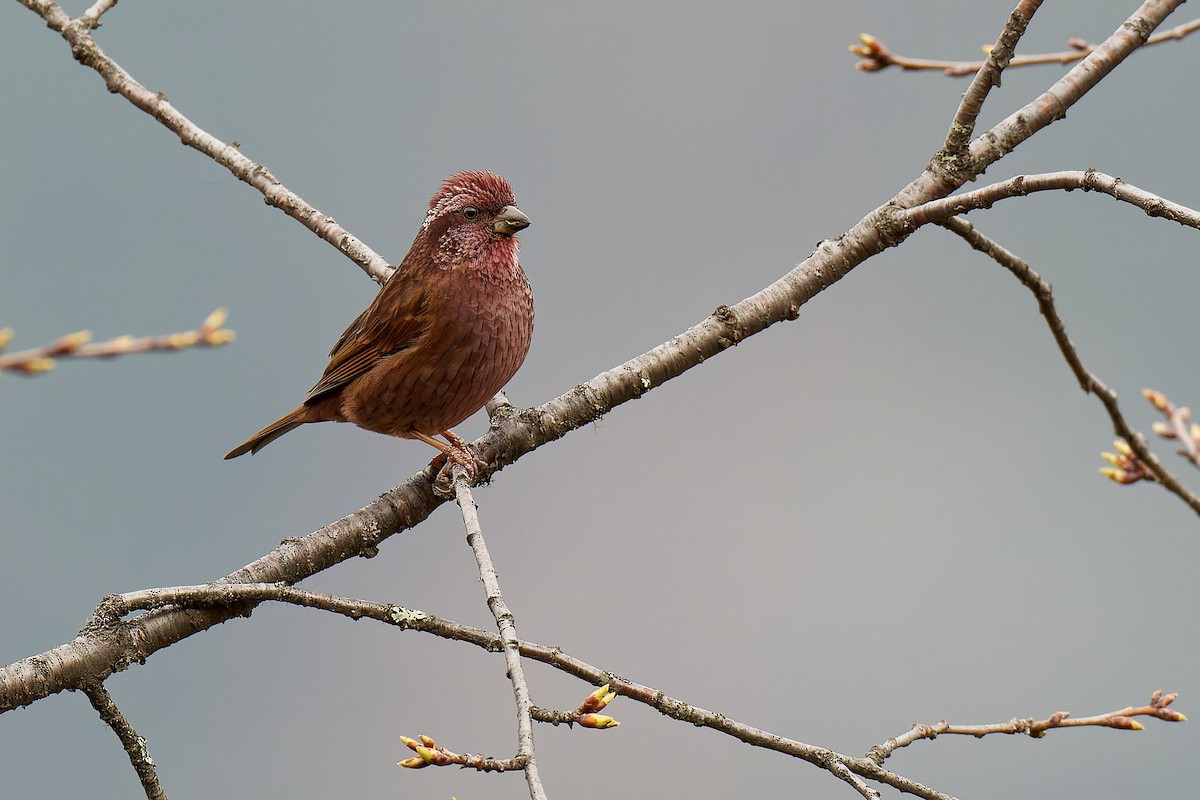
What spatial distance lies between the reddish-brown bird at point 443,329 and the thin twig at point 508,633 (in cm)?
100

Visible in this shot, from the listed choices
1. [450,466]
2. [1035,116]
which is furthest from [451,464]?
[1035,116]

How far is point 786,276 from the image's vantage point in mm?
4027

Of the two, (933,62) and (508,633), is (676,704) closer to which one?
(508,633)

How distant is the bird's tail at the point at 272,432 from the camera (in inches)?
188

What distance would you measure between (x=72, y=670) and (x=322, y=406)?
175 centimetres

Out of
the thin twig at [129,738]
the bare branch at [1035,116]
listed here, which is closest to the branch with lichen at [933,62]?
the bare branch at [1035,116]

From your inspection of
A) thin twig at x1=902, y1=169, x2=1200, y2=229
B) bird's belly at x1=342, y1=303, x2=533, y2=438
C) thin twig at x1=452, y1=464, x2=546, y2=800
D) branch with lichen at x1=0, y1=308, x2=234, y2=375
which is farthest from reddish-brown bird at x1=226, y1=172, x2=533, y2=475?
branch with lichen at x1=0, y1=308, x2=234, y2=375

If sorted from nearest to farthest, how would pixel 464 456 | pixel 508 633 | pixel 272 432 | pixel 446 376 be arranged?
pixel 508 633
pixel 464 456
pixel 446 376
pixel 272 432

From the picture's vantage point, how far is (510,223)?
451 cm

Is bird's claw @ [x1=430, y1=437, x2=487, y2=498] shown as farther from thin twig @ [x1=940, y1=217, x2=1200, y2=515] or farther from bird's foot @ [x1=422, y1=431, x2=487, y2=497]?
thin twig @ [x1=940, y1=217, x2=1200, y2=515]

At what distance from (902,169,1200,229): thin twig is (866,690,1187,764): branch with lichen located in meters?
1.21

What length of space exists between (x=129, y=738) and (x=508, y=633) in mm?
1307

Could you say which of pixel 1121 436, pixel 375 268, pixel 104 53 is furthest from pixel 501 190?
pixel 1121 436

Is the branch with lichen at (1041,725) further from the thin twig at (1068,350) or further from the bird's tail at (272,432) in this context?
the bird's tail at (272,432)
